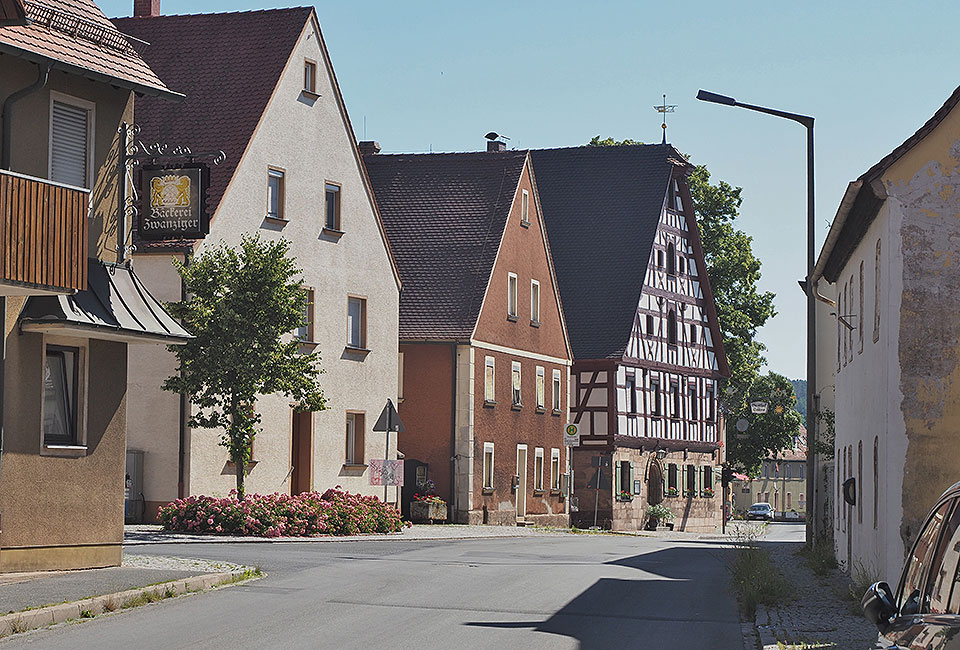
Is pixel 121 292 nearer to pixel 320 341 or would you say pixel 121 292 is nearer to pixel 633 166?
pixel 320 341

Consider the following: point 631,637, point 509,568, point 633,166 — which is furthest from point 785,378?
point 631,637

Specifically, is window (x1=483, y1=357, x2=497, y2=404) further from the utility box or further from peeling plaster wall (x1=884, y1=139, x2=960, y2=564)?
peeling plaster wall (x1=884, y1=139, x2=960, y2=564)

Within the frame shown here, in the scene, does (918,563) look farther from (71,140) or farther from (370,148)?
(370,148)

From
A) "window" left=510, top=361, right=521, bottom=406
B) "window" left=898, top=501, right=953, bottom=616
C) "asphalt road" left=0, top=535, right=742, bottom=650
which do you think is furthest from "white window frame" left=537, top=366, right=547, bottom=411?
"window" left=898, top=501, right=953, bottom=616

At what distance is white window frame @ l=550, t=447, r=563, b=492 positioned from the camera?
51562 mm

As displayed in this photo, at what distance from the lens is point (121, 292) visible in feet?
64.3

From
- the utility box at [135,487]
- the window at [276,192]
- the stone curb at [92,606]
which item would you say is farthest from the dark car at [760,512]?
A: the stone curb at [92,606]

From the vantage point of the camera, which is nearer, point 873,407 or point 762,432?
point 873,407

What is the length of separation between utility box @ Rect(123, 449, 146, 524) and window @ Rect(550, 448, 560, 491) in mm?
21451

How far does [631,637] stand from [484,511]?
3132 centimetres

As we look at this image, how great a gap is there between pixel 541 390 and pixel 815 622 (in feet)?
118

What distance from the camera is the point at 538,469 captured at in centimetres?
Result: 5041

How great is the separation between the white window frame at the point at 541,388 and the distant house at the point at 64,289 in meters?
31.2

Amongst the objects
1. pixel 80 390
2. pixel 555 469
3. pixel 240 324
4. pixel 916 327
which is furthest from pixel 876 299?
pixel 555 469
